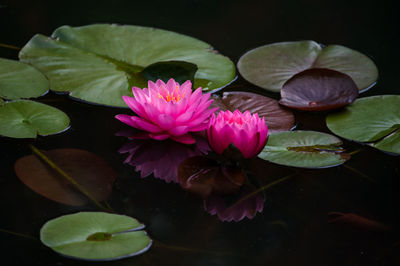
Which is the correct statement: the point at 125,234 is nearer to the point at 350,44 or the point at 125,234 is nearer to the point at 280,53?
the point at 280,53

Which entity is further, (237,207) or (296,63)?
(296,63)

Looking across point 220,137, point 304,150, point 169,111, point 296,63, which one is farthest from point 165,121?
point 296,63

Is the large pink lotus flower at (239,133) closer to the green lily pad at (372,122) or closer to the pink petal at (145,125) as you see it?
the pink petal at (145,125)

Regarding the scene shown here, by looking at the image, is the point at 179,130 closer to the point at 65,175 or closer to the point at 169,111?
the point at 169,111

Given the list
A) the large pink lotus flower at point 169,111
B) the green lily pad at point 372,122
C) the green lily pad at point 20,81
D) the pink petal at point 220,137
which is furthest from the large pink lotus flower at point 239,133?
the green lily pad at point 20,81

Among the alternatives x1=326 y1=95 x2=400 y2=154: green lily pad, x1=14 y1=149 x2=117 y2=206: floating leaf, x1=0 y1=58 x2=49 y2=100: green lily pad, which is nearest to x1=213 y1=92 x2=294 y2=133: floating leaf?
x1=326 y1=95 x2=400 y2=154: green lily pad

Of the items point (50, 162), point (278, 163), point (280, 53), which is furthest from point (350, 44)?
point (50, 162)
